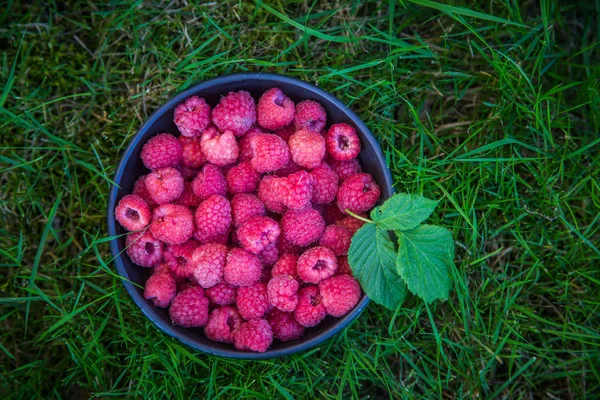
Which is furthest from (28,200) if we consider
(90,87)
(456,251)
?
(456,251)

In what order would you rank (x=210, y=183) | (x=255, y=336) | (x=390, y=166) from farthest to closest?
(x=390, y=166) < (x=210, y=183) < (x=255, y=336)

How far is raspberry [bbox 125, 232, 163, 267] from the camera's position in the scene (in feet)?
7.18

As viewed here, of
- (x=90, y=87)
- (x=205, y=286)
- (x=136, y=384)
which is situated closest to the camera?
(x=205, y=286)

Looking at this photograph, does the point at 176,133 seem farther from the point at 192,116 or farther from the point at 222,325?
the point at 222,325

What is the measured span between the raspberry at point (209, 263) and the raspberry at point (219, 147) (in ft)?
1.19

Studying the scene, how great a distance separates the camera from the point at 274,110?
2.20 meters

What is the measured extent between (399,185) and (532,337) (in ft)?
3.41

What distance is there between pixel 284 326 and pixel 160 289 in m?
0.53

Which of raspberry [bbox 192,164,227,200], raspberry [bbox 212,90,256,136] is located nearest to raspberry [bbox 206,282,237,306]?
raspberry [bbox 192,164,227,200]

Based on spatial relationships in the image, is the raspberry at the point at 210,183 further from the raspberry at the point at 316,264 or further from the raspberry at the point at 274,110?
the raspberry at the point at 316,264

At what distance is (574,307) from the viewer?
8.52 ft

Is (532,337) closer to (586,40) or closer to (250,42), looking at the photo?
(586,40)

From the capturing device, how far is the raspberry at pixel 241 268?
207 cm

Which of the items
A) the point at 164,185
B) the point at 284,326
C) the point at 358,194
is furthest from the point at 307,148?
the point at 284,326
